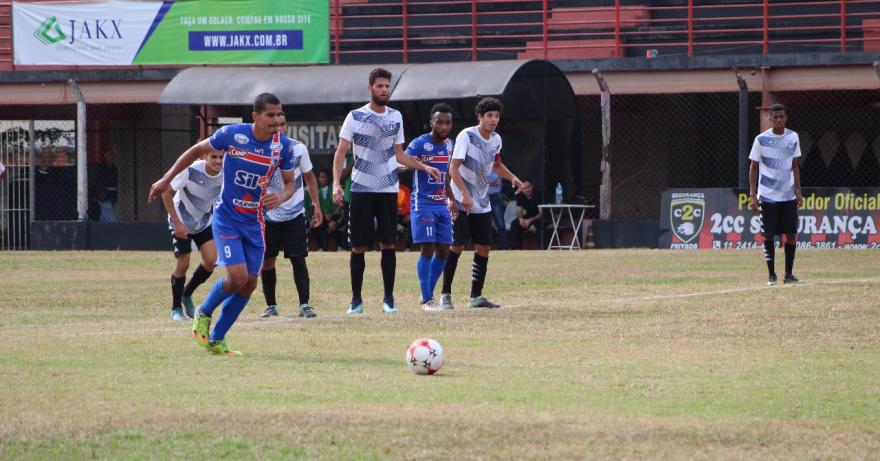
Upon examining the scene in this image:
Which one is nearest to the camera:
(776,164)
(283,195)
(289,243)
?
(283,195)

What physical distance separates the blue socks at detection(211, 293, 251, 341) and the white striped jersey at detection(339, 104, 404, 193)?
3329 millimetres

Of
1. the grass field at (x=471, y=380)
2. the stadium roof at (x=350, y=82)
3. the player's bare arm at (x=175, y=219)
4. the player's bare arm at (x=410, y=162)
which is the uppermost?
the stadium roof at (x=350, y=82)

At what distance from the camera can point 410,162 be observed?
13.4 m

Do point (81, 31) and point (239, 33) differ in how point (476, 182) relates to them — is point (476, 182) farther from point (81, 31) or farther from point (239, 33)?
point (81, 31)

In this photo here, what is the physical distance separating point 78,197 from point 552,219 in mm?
9372

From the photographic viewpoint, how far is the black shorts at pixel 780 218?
1669cm

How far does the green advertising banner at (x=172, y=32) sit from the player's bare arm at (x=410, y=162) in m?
15.7

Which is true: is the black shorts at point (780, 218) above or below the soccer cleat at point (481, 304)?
above

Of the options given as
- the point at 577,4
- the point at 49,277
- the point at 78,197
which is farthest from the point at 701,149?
the point at 49,277

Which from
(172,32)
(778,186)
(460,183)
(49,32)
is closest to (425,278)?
(460,183)

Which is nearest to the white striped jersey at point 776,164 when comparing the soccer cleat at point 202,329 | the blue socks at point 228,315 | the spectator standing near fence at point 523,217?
the blue socks at point 228,315

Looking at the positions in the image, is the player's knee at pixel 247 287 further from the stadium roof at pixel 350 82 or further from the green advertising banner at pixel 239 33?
the green advertising banner at pixel 239 33

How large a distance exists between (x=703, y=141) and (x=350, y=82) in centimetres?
775

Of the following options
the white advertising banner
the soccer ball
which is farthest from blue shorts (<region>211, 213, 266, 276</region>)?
the white advertising banner
